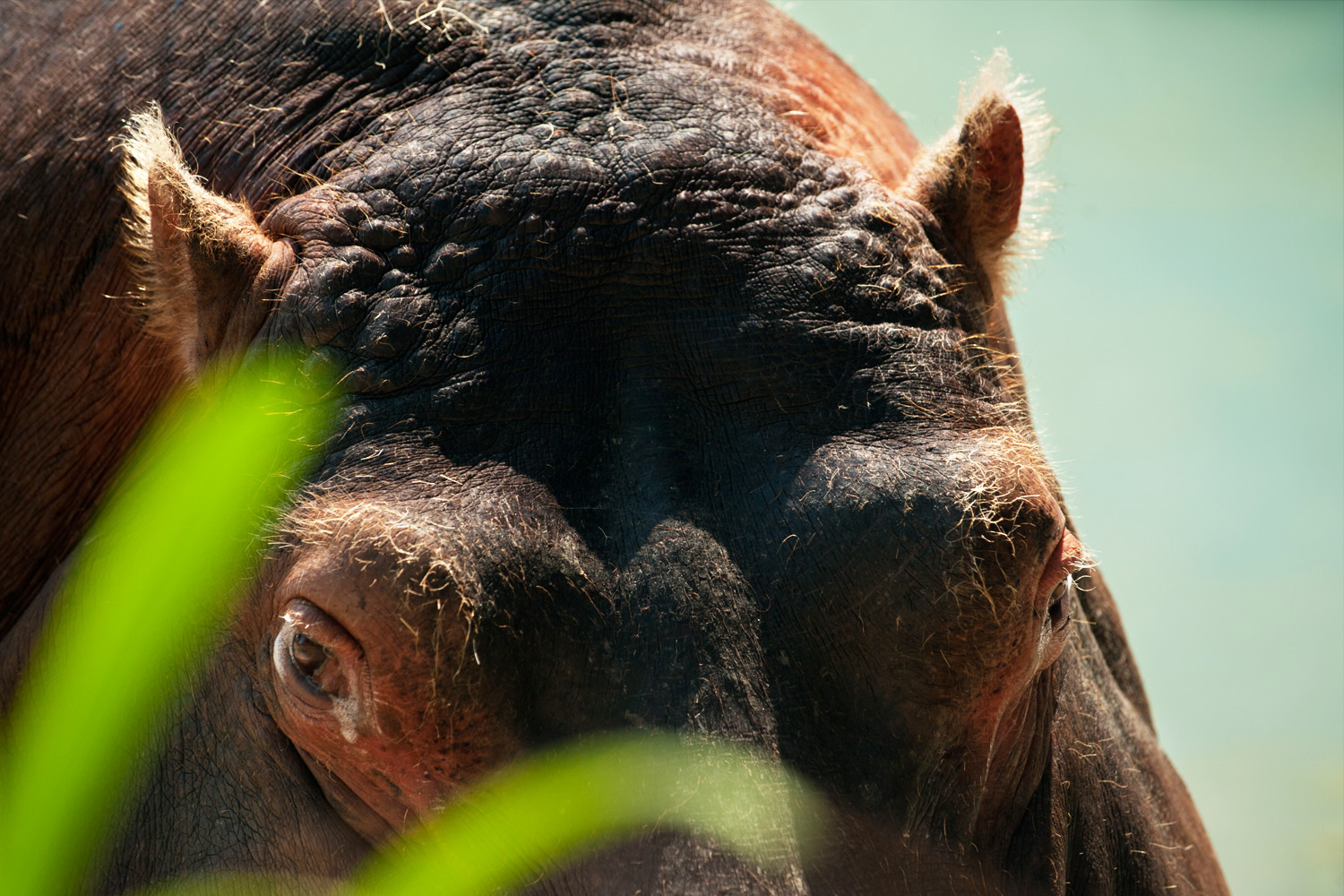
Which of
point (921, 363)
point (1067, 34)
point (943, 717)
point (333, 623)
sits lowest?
point (333, 623)

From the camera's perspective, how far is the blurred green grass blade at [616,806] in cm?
212

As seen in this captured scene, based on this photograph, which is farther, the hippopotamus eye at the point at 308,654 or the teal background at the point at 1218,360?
the teal background at the point at 1218,360

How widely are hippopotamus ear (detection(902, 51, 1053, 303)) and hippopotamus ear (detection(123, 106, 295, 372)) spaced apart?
1425mm

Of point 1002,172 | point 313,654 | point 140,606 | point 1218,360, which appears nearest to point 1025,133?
point 1002,172

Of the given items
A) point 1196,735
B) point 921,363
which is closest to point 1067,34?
point 1196,735

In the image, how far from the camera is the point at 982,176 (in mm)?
2945

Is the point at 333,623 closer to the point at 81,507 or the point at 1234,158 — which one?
the point at 81,507

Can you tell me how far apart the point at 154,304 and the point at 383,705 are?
1.09 m

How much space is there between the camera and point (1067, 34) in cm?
877

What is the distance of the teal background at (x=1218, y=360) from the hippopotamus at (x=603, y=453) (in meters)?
5.96

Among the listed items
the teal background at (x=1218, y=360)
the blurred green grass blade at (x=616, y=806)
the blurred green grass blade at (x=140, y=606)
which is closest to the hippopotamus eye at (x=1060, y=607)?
the blurred green grass blade at (x=616, y=806)

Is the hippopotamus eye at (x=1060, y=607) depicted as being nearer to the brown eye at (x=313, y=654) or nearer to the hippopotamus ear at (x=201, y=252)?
the brown eye at (x=313, y=654)

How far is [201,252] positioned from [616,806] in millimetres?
1356

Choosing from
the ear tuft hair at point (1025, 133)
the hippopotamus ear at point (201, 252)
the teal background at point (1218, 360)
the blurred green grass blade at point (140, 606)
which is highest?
the teal background at point (1218, 360)
